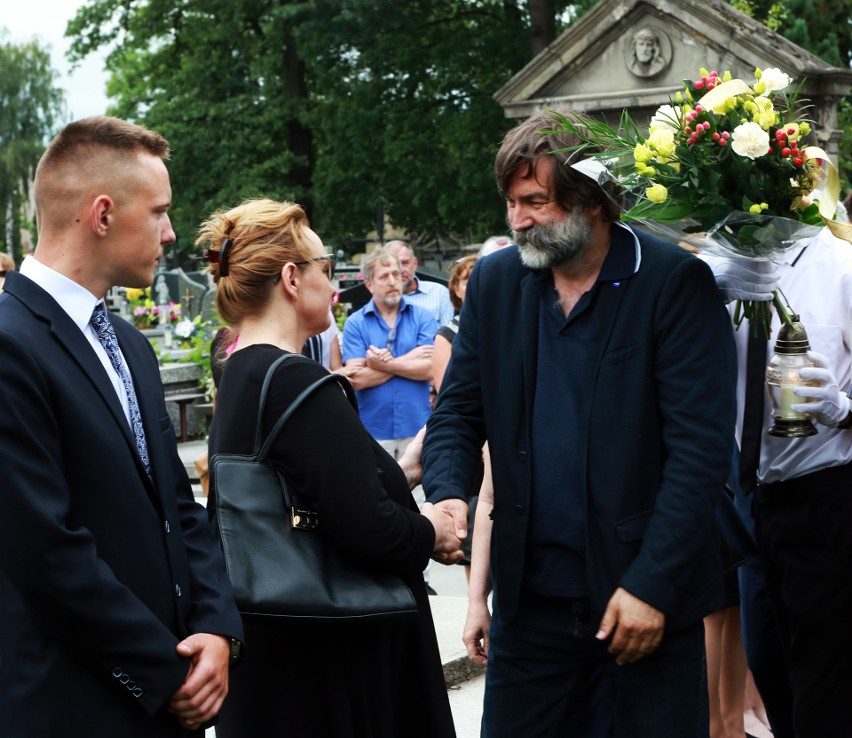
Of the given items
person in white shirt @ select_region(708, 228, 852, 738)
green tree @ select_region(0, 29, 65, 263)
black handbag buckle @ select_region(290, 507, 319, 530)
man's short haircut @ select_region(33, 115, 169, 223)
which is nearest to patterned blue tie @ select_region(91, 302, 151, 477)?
man's short haircut @ select_region(33, 115, 169, 223)

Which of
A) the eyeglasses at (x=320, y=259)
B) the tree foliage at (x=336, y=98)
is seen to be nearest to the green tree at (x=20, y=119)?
the tree foliage at (x=336, y=98)

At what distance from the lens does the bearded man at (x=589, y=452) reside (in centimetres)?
293

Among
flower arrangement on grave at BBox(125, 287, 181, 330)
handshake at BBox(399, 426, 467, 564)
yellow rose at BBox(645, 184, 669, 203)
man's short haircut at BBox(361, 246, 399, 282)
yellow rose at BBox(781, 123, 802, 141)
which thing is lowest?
flower arrangement on grave at BBox(125, 287, 181, 330)

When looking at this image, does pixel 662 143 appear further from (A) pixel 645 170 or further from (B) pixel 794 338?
(B) pixel 794 338

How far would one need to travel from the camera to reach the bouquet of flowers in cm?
299

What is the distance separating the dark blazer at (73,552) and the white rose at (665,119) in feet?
4.98

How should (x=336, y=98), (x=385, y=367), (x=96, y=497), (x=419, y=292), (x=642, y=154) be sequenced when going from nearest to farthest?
1. (x=96, y=497)
2. (x=642, y=154)
3. (x=385, y=367)
4. (x=419, y=292)
5. (x=336, y=98)

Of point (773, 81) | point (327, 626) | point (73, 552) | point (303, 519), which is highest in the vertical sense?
point (773, 81)

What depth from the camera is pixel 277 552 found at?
2.86 meters

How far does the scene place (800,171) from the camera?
3.11 m

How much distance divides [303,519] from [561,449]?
68 centimetres

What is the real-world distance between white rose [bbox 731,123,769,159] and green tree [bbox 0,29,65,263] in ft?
198

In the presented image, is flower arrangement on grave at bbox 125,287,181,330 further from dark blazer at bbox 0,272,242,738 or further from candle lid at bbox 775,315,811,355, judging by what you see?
dark blazer at bbox 0,272,242,738

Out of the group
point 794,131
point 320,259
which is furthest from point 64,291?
point 794,131
